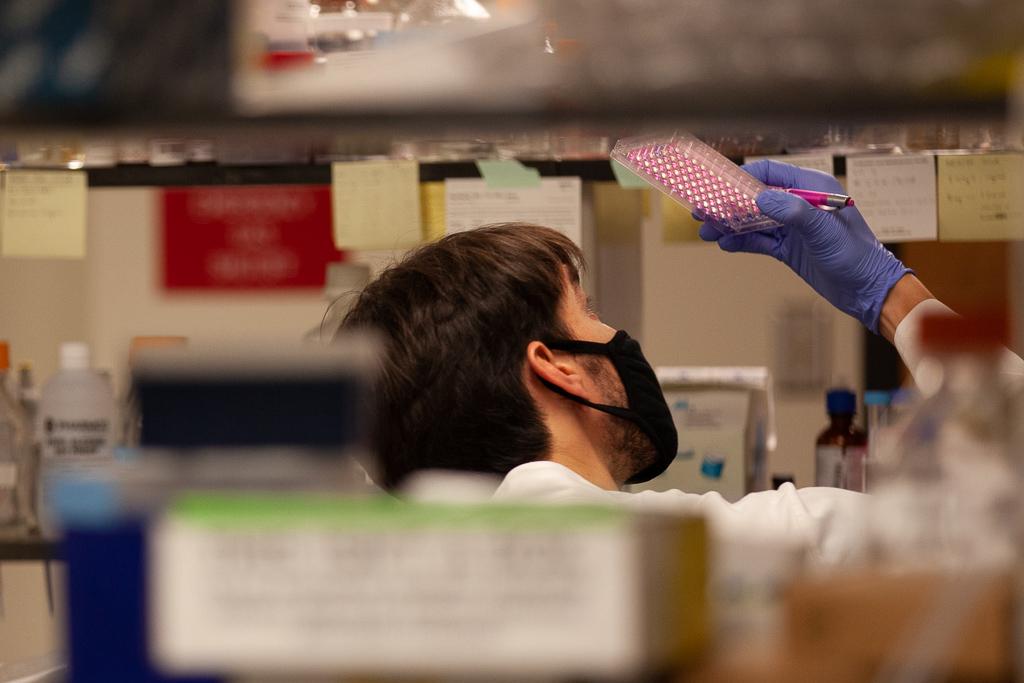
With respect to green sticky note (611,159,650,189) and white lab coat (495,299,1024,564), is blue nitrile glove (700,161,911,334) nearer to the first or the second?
green sticky note (611,159,650,189)

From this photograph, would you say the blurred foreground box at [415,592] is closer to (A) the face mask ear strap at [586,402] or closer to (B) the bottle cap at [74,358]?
(A) the face mask ear strap at [586,402]

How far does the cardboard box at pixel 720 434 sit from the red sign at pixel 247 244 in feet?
6.70

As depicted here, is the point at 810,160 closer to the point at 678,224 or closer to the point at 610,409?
the point at 678,224

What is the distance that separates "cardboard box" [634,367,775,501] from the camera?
6.77ft

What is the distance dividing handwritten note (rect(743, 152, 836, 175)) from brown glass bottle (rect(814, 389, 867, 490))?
40cm

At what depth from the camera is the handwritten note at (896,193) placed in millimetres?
1917

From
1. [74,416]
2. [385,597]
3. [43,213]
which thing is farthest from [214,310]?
[385,597]

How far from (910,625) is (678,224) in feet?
4.86

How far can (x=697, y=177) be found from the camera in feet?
5.47

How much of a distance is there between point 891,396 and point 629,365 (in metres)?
0.52

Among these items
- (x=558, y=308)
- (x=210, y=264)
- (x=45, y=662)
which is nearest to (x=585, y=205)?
(x=558, y=308)

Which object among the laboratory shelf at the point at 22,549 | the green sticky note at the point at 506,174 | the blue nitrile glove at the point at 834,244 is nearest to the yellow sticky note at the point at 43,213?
the laboratory shelf at the point at 22,549

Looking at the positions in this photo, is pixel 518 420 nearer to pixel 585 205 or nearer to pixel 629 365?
pixel 629 365

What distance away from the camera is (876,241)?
72.6 inches
